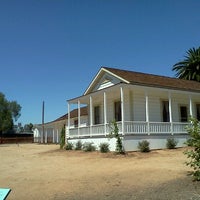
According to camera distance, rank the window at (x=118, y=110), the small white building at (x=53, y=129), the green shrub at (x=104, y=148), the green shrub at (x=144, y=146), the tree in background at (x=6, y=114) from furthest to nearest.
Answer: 1. the tree in background at (x=6, y=114)
2. the small white building at (x=53, y=129)
3. the window at (x=118, y=110)
4. the green shrub at (x=104, y=148)
5. the green shrub at (x=144, y=146)

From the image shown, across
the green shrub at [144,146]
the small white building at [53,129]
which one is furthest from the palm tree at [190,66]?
the green shrub at [144,146]

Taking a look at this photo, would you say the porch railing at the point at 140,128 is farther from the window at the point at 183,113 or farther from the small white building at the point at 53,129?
the small white building at the point at 53,129

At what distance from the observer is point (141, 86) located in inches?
804

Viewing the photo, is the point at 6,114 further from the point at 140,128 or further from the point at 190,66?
the point at 140,128

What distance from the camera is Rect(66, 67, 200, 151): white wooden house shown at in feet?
65.2

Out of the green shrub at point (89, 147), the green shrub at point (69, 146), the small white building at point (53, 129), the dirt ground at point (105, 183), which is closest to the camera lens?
the dirt ground at point (105, 183)

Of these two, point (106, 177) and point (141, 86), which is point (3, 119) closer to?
point (141, 86)

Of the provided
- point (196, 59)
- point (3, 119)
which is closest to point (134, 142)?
point (196, 59)

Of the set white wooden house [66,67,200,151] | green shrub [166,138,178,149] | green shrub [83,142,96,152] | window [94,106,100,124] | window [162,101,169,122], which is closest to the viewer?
white wooden house [66,67,200,151]

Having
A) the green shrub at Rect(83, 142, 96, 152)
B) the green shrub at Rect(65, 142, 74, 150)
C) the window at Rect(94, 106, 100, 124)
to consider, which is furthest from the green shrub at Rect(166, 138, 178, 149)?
the window at Rect(94, 106, 100, 124)

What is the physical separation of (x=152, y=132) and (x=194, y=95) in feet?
19.3

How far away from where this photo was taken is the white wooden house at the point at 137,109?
1988 cm

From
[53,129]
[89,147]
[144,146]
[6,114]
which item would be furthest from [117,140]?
[6,114]

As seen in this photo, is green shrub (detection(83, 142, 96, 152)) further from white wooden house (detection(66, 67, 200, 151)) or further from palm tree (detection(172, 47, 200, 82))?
palm tree (detection(172, 47, 200, 82))
